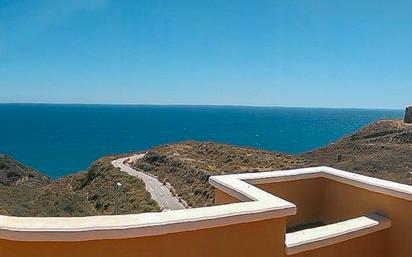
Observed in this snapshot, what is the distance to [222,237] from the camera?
2.26 metres

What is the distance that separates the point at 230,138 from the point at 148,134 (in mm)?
29634

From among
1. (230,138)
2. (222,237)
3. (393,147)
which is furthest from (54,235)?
(230,138)

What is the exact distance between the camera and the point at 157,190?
→ 30.3 m

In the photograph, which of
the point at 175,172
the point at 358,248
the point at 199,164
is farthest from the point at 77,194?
the point at 358,248

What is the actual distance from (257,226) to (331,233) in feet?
2.27

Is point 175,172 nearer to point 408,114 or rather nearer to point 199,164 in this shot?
point 199,164

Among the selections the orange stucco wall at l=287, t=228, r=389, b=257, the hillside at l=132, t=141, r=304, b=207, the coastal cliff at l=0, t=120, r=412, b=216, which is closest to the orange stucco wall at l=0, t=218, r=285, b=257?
the orange stucco wall at l=287, t=228, r=389, b=257

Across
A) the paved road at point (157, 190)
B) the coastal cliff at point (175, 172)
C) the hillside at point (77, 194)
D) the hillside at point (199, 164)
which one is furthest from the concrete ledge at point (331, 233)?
the hillside at point (199, 164)

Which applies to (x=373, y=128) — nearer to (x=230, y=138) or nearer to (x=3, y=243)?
(x=3, y=243)

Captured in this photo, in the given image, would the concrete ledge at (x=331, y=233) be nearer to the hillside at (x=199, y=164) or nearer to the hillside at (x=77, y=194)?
the hillside at (x=77, y=194)

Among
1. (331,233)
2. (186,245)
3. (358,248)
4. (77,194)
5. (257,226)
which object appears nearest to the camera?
(186,245)

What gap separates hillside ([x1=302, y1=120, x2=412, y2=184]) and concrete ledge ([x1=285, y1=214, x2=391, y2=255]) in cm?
1910

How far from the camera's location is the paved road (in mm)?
25641

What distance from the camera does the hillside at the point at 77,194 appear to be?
27.0m
